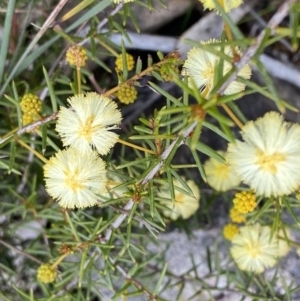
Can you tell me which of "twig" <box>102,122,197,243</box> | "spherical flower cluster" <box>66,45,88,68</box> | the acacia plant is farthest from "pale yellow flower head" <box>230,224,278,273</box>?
"spherical flower cluster" <box>66,45,88,68</box>

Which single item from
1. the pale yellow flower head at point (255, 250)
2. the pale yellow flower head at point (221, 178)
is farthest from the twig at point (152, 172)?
the pale yellow flower head at point (221, 178)

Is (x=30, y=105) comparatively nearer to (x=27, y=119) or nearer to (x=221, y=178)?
(x=27, y=119)

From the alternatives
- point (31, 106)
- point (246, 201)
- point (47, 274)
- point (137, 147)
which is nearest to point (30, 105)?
point (31, 106)

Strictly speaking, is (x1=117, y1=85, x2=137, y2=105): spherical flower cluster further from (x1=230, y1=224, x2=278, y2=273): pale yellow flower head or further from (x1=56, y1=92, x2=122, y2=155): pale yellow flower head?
(x1=230, y1=224, x2=278, y2=273): pale yellow flower head

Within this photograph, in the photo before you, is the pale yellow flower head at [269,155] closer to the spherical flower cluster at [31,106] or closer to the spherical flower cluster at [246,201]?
the spherical flower cluster at [246,201]

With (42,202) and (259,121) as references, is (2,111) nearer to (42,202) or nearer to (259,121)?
(42,202)
